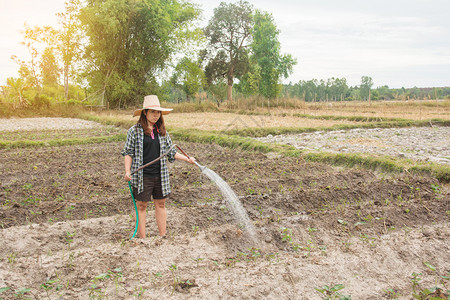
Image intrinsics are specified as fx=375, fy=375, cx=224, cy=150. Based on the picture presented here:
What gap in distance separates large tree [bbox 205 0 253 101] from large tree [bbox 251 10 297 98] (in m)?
4.07

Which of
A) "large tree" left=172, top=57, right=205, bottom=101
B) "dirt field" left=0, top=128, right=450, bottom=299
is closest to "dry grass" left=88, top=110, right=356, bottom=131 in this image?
"dirt field" left=0, top=128, right=450, bottom=299

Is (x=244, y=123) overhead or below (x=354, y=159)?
overhead

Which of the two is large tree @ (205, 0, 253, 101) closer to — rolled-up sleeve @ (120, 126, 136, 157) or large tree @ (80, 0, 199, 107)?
large tree @ (80, 0, 199, 107)

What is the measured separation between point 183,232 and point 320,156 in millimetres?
4715

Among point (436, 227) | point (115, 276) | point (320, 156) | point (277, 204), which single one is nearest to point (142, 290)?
point (115, 276)

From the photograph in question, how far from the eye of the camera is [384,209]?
467 centimetres

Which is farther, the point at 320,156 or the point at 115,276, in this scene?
the point at 320,156

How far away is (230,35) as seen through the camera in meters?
37.0

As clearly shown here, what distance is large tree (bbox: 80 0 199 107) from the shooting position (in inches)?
1035

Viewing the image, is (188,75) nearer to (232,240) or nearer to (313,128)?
(313,128)

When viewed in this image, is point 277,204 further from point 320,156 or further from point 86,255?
point 320,156

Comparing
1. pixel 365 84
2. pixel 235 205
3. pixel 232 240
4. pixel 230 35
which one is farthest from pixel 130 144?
pixel 365 84

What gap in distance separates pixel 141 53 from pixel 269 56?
35.2ft

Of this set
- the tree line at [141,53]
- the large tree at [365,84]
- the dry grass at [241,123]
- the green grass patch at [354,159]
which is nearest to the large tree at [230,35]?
Result: the tree line at [141,53]
